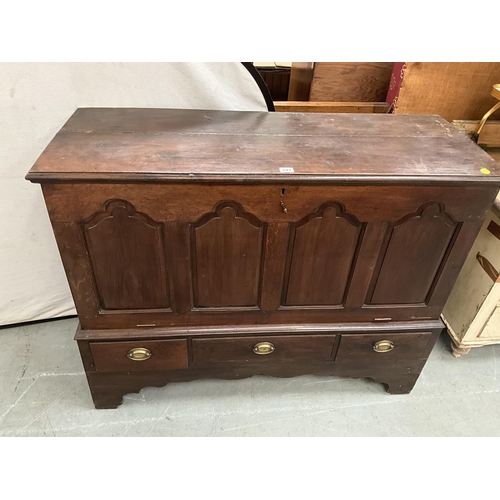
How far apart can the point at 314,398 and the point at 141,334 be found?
0.72 m

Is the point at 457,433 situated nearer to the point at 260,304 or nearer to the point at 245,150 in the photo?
the point at 260,304

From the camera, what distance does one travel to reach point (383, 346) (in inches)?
54.3

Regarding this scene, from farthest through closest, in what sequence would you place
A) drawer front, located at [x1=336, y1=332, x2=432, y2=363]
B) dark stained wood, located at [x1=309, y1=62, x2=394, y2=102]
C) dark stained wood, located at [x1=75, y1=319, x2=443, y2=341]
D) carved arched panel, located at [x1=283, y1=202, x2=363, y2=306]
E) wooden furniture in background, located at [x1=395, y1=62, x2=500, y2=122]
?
dark stained wood, located at [x1=309, y1=62, x2=394, y2=102]
wooden furniture in background, located at [x1=395, y1=62, x2=500, y2=122]
drawer front, located at [x1=336, y1=332, x2=432, y2=363]
dark stained wood, located at [x1=75, y1=319, x2=443, y2=341]
carved arched panel, located at [x1=283, y1=202, x2=363, y2=306]

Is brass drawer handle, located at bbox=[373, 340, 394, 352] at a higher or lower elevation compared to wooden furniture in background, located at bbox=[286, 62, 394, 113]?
lower

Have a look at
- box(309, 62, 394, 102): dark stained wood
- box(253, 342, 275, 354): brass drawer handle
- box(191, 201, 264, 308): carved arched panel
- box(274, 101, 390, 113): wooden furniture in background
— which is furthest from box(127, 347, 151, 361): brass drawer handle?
box(309, 62, 394, 102): dark stained wood

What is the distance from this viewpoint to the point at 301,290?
4.02ft

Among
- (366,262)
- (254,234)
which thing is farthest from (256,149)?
(366,262)

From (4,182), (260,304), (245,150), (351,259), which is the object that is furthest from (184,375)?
(4,182)

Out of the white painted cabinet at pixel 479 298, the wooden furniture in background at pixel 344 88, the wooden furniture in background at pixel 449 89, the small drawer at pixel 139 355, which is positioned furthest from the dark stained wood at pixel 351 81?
the small drawer at pixel 139 355

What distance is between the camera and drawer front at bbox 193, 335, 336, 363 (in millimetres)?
1318

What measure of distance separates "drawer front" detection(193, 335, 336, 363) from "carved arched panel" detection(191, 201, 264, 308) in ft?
→ 0.51

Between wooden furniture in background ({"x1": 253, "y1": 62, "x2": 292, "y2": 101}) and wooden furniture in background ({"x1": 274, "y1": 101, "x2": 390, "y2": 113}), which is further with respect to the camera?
wooden furniture in background ({"x1": 253, "y1": 62, "x2": 292, "y2": 101})

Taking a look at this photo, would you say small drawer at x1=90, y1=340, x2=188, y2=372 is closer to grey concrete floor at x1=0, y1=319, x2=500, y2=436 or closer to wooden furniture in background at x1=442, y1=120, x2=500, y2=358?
grey concrete floor at x1=0, y1=319, x2=500, y2=436

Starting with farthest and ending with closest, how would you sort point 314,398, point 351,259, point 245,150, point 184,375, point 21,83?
point 314,398 < point 184,375 < point 21,83 < point 351,259 < point 245,150
